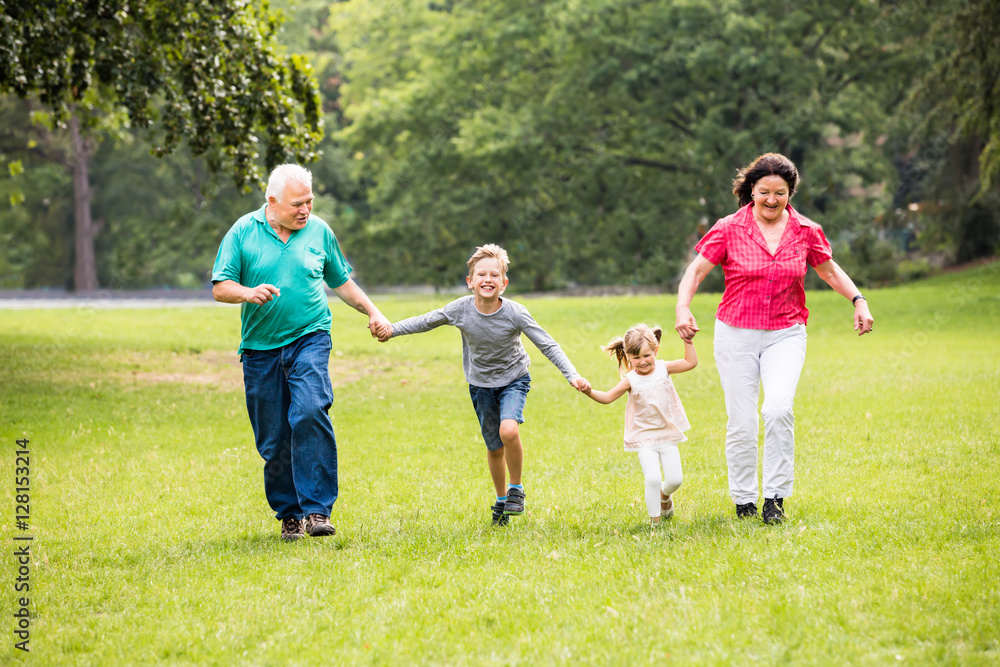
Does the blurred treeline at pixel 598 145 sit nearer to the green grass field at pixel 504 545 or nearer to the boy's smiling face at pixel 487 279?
the green grass field at pixel 504 545

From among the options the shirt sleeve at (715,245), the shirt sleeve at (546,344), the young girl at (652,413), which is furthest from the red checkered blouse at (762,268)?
the shirt sleeve at (546,344)

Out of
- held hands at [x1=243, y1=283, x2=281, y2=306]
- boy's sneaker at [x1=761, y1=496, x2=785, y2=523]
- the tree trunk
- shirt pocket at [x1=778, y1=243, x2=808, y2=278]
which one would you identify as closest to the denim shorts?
held hands at [x1=243, y1=283, x2=281, y2=306]

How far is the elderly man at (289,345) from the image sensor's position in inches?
233

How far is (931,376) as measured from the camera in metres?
13.5

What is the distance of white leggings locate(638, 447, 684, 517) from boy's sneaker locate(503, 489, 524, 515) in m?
0.84

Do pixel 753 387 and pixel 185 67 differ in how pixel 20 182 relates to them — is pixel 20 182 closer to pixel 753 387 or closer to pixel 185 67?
pixel 185 67

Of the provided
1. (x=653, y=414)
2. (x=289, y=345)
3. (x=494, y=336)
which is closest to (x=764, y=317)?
(x=653, y=414)

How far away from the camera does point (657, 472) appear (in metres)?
5.96

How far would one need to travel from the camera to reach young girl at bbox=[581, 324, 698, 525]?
5.99 m

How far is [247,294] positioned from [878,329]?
1841 centimetres

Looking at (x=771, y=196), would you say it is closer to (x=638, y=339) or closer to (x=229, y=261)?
(x=638, y=339)

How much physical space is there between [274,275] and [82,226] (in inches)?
1731

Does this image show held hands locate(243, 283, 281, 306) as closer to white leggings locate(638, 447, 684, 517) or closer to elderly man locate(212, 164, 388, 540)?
elderly man locate(212, 164, 388, 540)

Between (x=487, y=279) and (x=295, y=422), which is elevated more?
(x=487, y=279)
